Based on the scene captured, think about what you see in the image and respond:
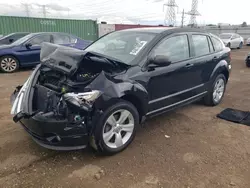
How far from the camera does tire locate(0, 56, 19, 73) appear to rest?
8.00 meters

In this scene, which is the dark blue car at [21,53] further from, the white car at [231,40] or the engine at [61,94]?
the white car at [231,40]

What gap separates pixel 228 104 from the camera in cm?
518

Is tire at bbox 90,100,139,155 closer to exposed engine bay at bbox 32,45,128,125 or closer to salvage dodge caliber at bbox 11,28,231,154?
salvage dodge caliber at bbox 11,28,231,154

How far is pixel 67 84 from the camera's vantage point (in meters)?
2.78

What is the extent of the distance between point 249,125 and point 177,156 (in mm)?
1833

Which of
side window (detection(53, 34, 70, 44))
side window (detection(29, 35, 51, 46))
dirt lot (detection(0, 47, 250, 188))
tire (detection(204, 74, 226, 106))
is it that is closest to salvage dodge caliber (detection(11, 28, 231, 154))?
dirt lot (detection(0, 47, 250, 188))

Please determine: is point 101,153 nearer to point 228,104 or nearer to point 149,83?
point 149,83

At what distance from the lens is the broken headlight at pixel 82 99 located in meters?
2.52

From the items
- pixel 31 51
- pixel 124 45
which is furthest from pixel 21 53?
pixel 124 45

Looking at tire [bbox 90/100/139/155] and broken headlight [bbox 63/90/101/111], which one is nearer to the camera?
broken headlight [bbox 63/90/101/111]

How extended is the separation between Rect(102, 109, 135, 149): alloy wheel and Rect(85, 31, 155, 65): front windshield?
77 centimetres

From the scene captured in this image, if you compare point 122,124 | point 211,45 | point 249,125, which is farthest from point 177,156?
point 211,45

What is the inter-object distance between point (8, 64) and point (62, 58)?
20.3ft

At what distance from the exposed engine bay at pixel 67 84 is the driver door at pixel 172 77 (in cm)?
65
